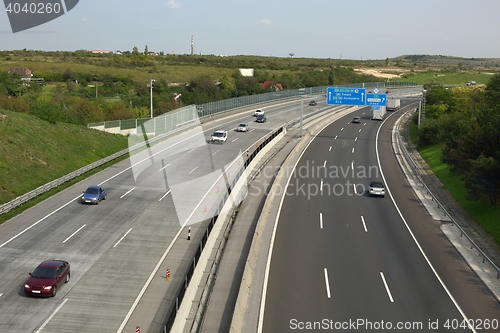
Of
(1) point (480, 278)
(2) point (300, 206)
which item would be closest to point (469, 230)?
(1) point (480, 278)

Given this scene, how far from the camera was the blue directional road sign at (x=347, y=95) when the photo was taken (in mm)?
69463

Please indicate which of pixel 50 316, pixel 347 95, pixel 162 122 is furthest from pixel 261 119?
pixel 50 316

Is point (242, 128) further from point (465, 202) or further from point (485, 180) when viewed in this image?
point (485, 180)

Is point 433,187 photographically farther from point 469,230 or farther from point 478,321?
point 478,321

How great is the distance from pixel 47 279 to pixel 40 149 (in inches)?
1061

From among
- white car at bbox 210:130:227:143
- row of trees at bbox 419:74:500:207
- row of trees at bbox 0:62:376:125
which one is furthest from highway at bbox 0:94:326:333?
row of trees at bbox 0:62:376:125

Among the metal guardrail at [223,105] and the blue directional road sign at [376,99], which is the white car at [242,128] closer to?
the metal guardrail at [223,105]

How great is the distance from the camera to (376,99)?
71.2m

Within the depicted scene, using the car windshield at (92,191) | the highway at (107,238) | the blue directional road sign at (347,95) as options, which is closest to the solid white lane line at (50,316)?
the highway at (107,238)

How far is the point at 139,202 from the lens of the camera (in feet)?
120

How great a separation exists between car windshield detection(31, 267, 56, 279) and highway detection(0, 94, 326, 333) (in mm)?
854

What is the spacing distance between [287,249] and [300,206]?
9.01m

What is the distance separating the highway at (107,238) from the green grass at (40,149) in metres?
3.25

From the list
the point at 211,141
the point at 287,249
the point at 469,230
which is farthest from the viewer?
the point at 211,141
